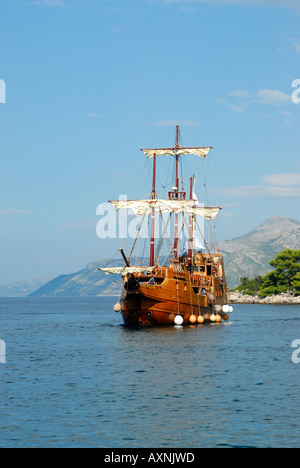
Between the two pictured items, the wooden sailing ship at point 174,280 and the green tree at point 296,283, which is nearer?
the wooden sailing ship at point 174,280

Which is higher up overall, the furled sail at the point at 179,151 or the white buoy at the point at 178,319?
the furled sail at the point at 179,151

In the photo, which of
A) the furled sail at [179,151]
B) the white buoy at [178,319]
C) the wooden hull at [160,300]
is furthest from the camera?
the furled sail at [179,151]

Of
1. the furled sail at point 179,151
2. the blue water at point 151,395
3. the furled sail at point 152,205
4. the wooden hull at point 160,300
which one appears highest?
the furled sail at point 179,151

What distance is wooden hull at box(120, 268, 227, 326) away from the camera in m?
77.0

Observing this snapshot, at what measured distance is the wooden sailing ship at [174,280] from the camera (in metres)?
77.4

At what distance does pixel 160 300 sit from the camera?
3051 inches

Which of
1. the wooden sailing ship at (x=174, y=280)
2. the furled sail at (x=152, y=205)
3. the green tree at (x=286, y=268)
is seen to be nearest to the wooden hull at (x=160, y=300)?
the wooden sailing ship at (x=174, y=280)

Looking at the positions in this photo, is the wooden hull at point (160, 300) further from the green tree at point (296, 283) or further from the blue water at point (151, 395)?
the green tree at point (296, 283)

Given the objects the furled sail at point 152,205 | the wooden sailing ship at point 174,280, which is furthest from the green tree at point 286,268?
the furled sail at point 152,205

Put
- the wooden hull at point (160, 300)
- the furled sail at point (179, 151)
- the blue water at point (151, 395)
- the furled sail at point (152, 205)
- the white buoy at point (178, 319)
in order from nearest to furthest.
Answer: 1. the blue water at point (151, 395)
2. the wooden hull at point (160, 300)
3. the white buoy at point (178, 319)
4. the furled sail at point (152, 205)
5. the furled sail at point (179, 151)

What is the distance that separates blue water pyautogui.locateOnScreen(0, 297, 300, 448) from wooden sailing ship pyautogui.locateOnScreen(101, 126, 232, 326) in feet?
46.5

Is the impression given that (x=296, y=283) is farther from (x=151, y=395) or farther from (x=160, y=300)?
(x=151, y=395)

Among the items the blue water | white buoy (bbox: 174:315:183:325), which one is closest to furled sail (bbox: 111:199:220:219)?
white buoy (bbox: 174:315:183:325)
